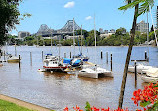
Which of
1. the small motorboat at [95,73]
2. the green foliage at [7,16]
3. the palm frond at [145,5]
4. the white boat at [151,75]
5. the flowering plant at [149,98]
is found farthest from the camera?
the small motorboat at [95,73]

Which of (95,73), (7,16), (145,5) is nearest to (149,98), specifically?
(145,5)

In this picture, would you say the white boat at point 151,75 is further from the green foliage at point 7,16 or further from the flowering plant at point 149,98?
the flowering plant at point 149,98

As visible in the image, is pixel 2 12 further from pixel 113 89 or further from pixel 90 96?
pixel 113 89

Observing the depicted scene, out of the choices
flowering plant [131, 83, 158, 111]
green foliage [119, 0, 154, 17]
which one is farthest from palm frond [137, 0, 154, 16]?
flowering plant [131, 83, 158, 111]

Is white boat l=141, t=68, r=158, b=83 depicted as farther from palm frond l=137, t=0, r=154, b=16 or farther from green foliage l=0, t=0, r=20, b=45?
palm frond l=137, t=0, r=154, b=16

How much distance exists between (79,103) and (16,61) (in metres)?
49.7

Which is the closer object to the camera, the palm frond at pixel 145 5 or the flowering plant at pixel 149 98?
the flowering plant at pixel 149 98

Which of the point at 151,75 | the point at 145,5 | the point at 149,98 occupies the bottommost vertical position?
the point at 151,75

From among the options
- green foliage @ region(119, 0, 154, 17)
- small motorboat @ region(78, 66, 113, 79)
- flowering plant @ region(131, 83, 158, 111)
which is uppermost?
green foliage @ region(119, 0, 154, 17)

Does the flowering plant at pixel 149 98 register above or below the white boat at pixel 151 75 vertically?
above

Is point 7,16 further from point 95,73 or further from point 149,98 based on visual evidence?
point 95,73

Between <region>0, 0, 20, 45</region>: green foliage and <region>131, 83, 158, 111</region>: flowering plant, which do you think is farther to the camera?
<region>0, 0, 20, 45</region>: green foliage

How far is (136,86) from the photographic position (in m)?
24.9

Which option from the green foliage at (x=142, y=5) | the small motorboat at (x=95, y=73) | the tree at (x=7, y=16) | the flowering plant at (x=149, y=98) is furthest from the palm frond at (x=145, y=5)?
the small motorboat at (x=95, y=73)
